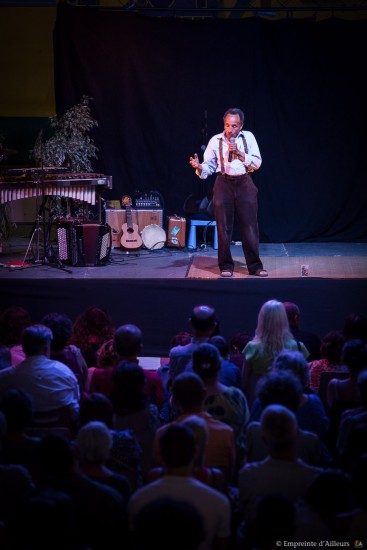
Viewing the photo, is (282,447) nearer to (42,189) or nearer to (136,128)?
(42,189)

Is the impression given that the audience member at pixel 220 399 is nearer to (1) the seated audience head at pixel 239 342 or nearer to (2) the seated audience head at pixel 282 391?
(2) the seated audience head at pixel 282 391

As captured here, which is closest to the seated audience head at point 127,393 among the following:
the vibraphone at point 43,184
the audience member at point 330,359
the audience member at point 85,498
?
the audience member at point 85,498

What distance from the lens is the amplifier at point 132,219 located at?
11406mm

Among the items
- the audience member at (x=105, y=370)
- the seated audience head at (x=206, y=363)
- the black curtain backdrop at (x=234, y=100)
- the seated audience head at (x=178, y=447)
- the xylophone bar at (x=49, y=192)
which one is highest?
the black curtain backdrop at (x=234, y=100)

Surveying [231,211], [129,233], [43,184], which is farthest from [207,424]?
[129,233]

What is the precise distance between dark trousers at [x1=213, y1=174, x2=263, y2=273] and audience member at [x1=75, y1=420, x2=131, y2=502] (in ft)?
18.0

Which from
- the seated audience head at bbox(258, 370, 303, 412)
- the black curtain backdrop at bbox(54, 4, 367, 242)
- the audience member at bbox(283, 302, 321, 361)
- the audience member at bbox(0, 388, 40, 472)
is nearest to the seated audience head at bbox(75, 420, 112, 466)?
the audience member at bbox(0, 388, 40, 472)

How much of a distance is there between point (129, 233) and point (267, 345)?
6.49m

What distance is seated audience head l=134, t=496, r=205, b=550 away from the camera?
2.50 m

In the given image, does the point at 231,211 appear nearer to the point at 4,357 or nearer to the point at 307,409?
the point at 4,357

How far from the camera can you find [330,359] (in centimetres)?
504

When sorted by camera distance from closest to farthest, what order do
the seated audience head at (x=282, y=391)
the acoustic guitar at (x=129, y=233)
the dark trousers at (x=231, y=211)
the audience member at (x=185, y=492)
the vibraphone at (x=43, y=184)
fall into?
1. the audience member at (x=185, y=492)
2. the seated audience head at (x=282, y=391)
3. the dark trousers at (x=231, y=211)
4. the vibraphone at (x=43, y=184)
5. the acoustic guitar at (x=129, y=233)

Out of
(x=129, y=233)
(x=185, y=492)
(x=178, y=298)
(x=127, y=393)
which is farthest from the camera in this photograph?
(x=129, y=233)

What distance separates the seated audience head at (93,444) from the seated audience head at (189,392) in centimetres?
49
